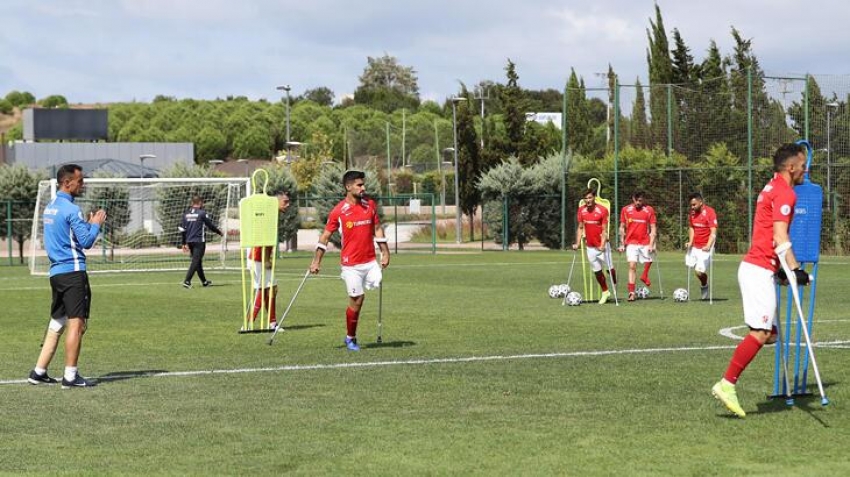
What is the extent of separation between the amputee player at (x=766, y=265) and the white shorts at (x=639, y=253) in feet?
49.5

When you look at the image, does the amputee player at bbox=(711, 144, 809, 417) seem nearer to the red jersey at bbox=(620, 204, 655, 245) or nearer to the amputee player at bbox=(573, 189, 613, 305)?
the amputee player at bbox=(573, 189, 613, 305)

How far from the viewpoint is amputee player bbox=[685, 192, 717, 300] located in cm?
2462

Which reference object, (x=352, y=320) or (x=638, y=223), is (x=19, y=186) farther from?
(x=352, y=320)

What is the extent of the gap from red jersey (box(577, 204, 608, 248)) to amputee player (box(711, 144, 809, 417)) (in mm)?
14031

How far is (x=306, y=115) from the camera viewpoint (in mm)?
138875

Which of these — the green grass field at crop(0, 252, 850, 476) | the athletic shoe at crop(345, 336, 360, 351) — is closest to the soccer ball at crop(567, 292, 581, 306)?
the green grass field at crop(0, 252, 850, 476)

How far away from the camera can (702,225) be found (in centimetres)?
2491

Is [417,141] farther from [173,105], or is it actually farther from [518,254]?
[518,254]

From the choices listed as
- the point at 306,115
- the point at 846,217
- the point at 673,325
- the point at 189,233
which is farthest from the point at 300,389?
the point at 306,115

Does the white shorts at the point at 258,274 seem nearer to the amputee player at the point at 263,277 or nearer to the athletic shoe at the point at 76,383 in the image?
the amputee player at the point at 263,277

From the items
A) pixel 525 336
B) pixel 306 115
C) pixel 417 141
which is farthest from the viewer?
pixel 306 115

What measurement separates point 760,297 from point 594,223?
47.0 ft

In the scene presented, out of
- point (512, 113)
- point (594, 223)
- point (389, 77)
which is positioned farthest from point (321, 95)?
point (594, 223)

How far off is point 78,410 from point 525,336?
25.1ft
